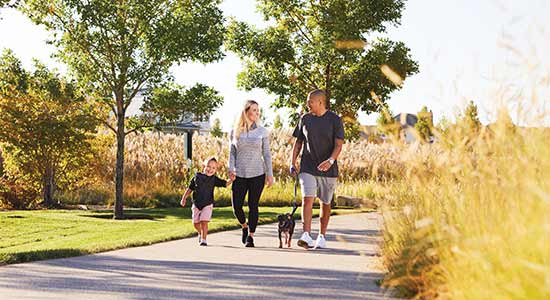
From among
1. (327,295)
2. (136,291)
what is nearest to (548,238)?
(327,295)

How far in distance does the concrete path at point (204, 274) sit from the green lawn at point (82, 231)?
544 millimetres

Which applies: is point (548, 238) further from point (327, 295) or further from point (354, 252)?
point (354, 252)

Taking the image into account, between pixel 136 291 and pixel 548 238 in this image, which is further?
pixel 136 291

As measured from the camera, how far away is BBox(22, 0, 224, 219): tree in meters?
18.1

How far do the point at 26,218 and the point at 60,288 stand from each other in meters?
10.5

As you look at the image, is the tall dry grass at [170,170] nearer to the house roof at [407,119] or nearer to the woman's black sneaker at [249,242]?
the woman's black sneaker at [249,242]

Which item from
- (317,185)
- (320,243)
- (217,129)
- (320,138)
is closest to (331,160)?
(320,138)

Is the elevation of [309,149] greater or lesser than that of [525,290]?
greater

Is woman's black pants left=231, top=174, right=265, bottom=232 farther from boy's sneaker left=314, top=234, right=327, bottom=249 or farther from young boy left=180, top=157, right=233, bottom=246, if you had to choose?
boy's sneaker left=314, top=234, right=327, bottom=249

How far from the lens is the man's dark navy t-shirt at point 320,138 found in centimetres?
1083

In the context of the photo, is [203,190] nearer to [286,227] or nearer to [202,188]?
[202,188]

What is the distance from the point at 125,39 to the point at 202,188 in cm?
820

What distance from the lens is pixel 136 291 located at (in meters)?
7.12

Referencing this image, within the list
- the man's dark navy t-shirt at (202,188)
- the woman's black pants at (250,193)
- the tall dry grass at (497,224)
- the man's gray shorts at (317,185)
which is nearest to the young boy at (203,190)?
the man's dark navy t-shirt at (202,188)
